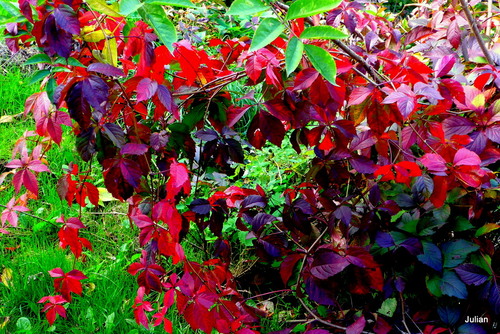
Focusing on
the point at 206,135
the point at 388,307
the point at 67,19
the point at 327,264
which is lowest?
the point at 388,307

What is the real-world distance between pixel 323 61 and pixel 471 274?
3.21 feet

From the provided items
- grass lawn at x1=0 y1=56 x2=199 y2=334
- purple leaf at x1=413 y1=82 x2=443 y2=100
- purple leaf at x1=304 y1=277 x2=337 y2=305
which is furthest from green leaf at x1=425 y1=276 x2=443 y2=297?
grass lawn at x1=0 y1=56 x2=199 y2=334

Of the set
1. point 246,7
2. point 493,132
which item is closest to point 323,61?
point 246,7

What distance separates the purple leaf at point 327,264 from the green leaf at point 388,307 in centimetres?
42

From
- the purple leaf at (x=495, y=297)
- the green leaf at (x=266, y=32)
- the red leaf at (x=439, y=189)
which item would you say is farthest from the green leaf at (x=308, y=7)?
the purple leaf at (x=495, y=297)

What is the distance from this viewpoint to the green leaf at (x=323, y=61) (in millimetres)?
823

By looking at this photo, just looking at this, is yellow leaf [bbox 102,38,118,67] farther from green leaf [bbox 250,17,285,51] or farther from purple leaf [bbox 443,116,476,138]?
purple leaf [bbox 443,116,476,138]

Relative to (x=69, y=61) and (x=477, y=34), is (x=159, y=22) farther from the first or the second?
(x=477, y=34)

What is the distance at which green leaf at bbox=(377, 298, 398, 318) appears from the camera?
160 cm

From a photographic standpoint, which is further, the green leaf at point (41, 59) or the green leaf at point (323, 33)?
the green leaf at point (41, 59)

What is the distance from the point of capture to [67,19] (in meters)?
0.99

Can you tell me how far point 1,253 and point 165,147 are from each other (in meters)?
1.30

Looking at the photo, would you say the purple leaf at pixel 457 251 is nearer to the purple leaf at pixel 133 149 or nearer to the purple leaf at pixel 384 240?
the purple leaf at pixel 384 240

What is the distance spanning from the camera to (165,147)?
1.42 meters
